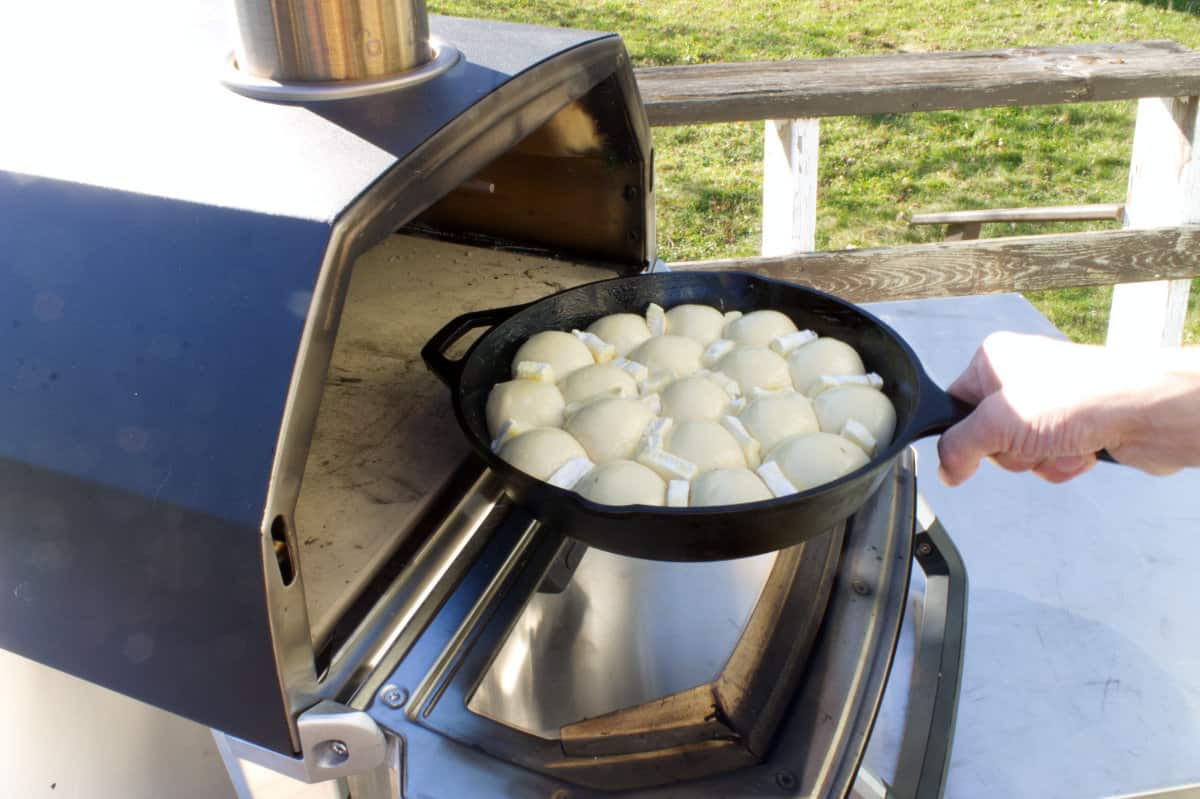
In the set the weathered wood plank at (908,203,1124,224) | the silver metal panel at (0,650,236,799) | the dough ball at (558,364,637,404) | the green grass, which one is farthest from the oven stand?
the green grass

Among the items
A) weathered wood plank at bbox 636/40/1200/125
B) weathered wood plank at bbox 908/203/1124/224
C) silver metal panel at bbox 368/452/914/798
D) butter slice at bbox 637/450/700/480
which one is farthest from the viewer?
weathered wood plank at bbox 908/203/1124/224

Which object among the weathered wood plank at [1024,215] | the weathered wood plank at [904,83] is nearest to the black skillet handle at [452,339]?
the weathered wood plank at [904,83]

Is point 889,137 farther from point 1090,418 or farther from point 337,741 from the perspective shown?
point 337,741

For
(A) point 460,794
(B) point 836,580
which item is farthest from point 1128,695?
(A) point 460,794

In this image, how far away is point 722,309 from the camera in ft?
4.34

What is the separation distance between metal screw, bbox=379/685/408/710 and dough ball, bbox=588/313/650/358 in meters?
0.54

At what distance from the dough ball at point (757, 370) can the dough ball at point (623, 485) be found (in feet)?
0.74

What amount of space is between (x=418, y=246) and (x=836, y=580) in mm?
845

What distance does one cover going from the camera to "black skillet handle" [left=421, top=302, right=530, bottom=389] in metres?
1.03

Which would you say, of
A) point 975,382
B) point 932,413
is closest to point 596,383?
point 932,413

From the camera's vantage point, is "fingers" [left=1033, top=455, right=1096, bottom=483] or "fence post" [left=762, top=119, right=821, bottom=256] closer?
"fingers" [left=1033, top=455, right=1096, bottom=483]

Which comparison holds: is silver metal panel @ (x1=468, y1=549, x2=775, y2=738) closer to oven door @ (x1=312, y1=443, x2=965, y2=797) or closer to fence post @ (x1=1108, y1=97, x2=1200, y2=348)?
oven door @ (x1=312, y1=443, x2=965, y2=797)

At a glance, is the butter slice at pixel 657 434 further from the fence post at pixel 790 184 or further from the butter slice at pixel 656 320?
the fence post at pixel 790 184

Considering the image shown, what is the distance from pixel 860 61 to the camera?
2.62 meters
